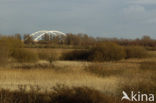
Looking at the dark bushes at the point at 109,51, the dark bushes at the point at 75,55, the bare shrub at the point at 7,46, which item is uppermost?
the bare shrub at the point at 7,46

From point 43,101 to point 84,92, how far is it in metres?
1.71

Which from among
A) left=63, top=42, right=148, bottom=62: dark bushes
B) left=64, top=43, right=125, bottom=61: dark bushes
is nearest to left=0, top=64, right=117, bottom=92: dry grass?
left=63, top=42, right=148, bottom=62: dark bushes

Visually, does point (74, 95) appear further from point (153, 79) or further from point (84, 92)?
point (153, 79)

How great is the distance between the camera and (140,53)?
48906mm

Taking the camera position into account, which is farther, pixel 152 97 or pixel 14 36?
pixel 14 36

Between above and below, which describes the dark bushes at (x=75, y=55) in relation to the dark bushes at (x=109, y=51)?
below

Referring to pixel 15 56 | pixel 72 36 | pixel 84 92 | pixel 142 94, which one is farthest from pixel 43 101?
pixel 72 36

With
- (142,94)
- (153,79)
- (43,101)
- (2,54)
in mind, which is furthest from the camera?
(2,54)

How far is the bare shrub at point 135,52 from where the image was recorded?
4846 centimetres

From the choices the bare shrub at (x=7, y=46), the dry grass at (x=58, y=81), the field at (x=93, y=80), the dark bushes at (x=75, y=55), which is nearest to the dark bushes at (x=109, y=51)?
the dark bushes at (x=75, y=55)

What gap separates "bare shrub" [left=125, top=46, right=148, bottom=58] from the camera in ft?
159

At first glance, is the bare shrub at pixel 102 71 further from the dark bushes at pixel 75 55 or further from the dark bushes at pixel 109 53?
the dark bushes at pixel 75 55

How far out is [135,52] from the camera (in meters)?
49.4

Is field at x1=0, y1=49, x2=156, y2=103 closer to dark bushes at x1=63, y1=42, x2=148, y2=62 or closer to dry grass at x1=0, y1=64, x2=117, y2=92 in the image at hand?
dry grass at x1=0, y1=64, x2=117, y2=92
